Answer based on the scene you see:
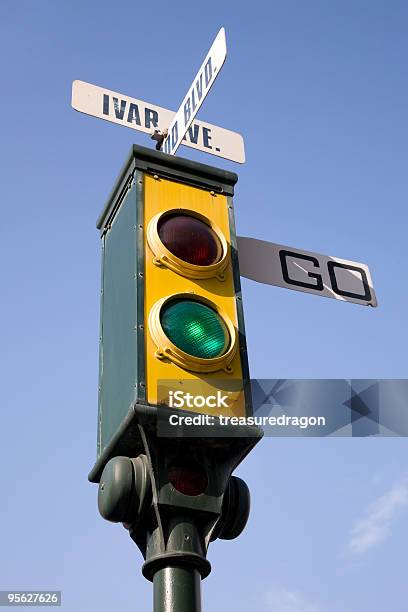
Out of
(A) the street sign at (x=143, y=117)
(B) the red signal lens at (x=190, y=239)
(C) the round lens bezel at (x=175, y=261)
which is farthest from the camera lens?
(A) the street sign at (x=143, y=117)

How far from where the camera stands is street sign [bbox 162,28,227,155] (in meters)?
3.98

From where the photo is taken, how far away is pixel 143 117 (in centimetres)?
502

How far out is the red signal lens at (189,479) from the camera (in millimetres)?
3258

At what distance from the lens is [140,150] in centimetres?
432

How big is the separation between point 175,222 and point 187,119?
2.20ft

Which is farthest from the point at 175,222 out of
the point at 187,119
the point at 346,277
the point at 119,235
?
the point at 346,277

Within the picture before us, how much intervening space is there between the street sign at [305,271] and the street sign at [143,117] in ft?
2.96

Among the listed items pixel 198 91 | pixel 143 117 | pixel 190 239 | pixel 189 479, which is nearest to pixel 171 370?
pixel 189 479

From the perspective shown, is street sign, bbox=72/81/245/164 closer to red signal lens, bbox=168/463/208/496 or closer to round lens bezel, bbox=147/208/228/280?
round lens bezel, bbox=147/208/228/280

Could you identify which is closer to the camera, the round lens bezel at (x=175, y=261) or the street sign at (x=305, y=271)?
the round lens bezel at (x=175, y=261)

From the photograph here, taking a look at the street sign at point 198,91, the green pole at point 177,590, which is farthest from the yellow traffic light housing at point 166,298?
the green pole at point 177,590

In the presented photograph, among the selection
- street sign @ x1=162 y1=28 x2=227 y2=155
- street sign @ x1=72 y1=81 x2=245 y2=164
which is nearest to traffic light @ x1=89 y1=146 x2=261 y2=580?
street sign @ x1=162 y1=28 x2=227 y2=155

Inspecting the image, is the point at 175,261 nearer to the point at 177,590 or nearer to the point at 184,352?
the point at 184,352

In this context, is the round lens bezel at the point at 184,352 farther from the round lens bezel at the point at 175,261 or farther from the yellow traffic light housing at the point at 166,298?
the round lens bezel at the point at 175,261
